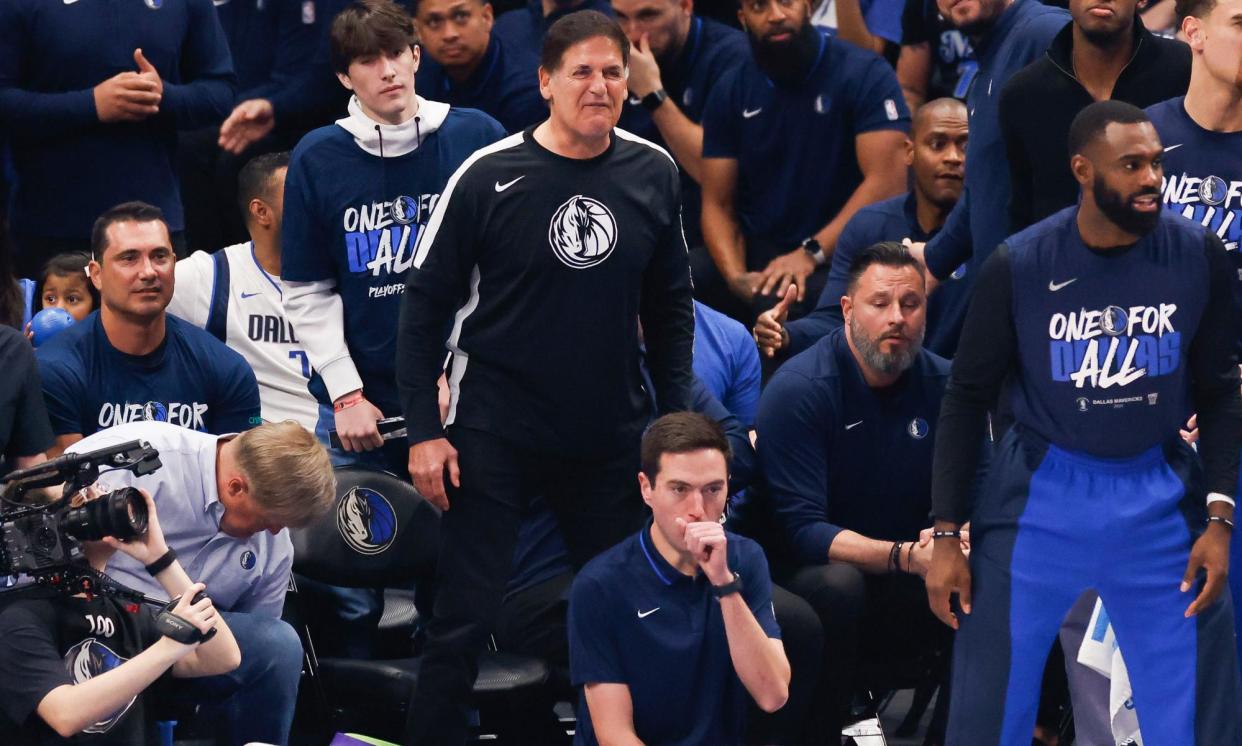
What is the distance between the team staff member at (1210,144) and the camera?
523 centimetres

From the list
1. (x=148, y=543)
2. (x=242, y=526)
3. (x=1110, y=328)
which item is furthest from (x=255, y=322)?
(x=1110, y=328)

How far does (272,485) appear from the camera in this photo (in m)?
5.30

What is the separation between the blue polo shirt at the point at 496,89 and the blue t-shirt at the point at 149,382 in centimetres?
170

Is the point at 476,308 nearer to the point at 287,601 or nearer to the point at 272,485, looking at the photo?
the point at 272,485

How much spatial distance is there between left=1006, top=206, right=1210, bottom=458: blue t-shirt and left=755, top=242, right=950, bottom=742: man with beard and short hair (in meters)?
1.22

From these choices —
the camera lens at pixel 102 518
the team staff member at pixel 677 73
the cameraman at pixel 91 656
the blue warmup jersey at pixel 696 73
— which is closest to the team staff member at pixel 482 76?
the team staff member at pixel 677 73

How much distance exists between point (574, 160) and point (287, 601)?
67.2 inches

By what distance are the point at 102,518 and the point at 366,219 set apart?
61.3 inches

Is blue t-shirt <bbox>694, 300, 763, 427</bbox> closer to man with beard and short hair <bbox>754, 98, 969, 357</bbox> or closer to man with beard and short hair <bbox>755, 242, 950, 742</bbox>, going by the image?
man with beard and short hair <bbox>754, 98, 969, 357</bbox>

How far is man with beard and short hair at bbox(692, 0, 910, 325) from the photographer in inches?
288

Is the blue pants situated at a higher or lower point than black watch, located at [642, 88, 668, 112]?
lower

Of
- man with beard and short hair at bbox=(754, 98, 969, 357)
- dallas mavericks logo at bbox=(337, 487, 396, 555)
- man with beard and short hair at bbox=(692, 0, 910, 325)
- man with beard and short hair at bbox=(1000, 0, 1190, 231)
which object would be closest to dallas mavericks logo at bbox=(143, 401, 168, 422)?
dallas mavericks logo at bbox=(337, 487, 396, 555)

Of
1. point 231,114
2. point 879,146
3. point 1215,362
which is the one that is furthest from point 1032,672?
point 231,114

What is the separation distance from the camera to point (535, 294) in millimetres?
5105
